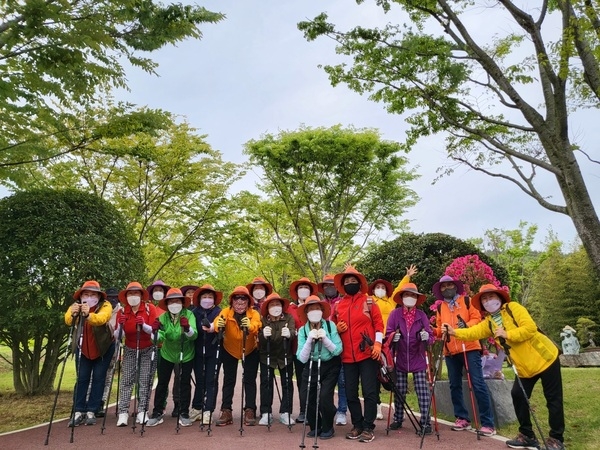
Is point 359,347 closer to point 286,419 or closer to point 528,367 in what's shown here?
point 286,419

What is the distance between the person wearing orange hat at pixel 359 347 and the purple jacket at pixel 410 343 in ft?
1.21

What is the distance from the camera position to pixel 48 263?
27.3 ft

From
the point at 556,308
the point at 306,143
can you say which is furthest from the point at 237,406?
the point at 556,308

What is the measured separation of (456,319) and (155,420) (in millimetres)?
4524

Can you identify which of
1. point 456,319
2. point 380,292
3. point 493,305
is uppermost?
point 380,292

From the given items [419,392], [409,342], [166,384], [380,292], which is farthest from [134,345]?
[419,392]

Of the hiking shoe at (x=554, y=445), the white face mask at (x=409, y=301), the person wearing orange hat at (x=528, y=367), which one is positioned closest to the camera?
the hiking shoe at (x=554, y=445)

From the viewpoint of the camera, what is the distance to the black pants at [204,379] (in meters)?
6.72

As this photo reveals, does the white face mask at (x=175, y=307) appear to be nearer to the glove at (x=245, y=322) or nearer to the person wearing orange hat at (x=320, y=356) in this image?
the glove at (x=245, y=322)

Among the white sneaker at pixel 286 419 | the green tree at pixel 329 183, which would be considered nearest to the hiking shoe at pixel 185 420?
the white sneaker at pixel 286 419

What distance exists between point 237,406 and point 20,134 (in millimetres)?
6624

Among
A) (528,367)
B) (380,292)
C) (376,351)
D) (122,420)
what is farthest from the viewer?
(380,292)

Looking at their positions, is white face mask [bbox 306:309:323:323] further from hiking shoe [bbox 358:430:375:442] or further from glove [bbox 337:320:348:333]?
hiking shoe [bbox 358:430:375:442]

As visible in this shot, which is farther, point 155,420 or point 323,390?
point 155,420
